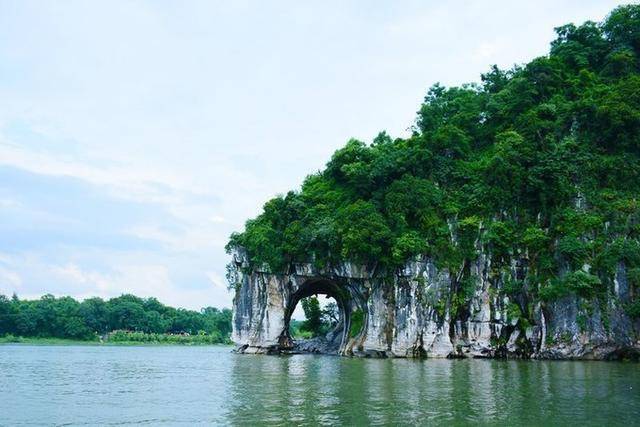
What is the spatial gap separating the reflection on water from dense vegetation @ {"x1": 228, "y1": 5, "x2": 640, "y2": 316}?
8.69 metres

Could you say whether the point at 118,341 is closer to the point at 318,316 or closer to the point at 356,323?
the point at 318,316

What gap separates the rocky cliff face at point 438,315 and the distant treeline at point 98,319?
3457cm

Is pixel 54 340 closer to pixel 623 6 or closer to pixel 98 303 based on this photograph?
pixel 98 303

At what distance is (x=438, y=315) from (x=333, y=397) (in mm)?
18075

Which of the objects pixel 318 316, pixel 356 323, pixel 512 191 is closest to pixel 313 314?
pixel 318 316

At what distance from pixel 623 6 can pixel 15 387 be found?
40344 millimetres

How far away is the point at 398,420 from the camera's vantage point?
1106cm

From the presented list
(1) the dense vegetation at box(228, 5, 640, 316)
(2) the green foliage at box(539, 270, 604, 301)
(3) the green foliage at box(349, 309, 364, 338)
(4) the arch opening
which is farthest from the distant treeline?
(2) the green foliage at box(539, 270, 604, 301)

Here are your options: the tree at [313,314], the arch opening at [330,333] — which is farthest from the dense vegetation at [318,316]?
the arch opening at [330,333]

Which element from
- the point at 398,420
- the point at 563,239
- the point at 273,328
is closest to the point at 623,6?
the point at 563,239

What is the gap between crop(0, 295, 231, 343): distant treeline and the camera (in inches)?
2496

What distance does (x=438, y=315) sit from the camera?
31469mm

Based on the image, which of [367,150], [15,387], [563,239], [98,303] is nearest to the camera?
[15,387]

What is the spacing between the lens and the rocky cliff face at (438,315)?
27.8 metres
